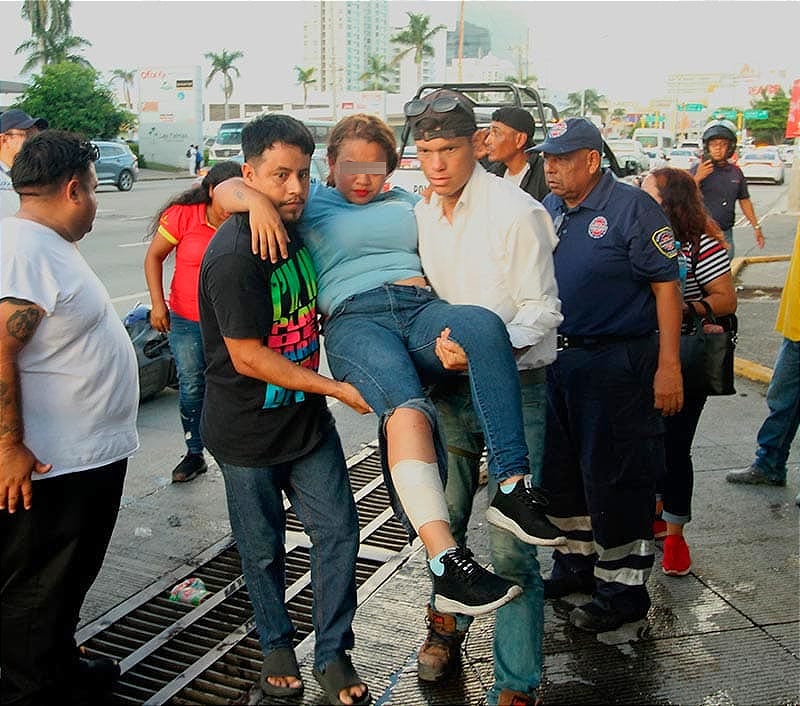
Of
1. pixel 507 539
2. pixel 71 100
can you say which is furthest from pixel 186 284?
pixel 71 100

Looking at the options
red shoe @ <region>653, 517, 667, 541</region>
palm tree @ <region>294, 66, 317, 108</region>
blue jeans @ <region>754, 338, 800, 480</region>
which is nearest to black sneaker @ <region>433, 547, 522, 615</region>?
red shoe @ <region>653, 517, 667, 541</region>

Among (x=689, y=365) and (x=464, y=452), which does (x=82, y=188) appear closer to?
(x=464, y=452)

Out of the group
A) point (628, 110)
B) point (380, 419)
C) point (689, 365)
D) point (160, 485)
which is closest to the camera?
point (380, 419)

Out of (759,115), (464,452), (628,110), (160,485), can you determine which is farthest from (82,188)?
(628,110)

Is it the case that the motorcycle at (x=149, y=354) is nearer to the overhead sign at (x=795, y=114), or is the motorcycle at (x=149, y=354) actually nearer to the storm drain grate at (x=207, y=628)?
the storm drain grate at (x=207, y=628)

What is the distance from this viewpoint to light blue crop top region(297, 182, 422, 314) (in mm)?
3023

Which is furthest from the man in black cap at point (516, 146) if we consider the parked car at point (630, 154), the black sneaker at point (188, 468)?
the parked car at point (630, 154)

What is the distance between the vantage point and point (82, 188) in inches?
117

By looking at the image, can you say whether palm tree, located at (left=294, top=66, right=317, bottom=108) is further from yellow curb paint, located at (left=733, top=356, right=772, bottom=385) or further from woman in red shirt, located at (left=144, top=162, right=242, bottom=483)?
woman in red shirt, located at (left=144, top=162, right=242, bottom=483)

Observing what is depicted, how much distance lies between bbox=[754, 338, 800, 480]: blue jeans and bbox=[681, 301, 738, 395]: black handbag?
4.57 ft

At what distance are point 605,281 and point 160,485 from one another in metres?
3.09

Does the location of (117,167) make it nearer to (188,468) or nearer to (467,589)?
(188,468)

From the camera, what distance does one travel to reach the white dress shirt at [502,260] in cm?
298

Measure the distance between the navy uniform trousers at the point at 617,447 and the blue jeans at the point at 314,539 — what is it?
976 millimetres
